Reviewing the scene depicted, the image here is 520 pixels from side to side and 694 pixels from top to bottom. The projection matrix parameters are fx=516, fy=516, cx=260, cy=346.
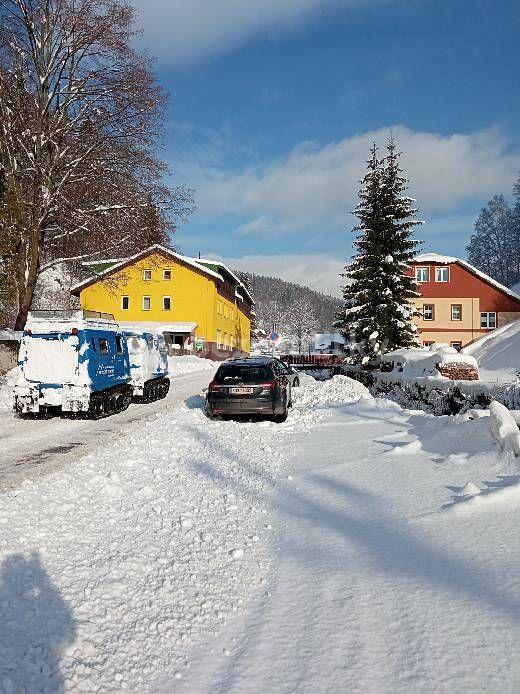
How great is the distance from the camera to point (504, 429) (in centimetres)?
642

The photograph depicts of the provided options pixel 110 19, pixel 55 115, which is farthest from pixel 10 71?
pixel 110 19

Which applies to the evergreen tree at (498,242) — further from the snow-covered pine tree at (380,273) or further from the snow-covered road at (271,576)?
the snow-covered road at (271,576)

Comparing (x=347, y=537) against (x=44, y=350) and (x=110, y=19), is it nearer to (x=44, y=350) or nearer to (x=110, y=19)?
(x=44, y=350)

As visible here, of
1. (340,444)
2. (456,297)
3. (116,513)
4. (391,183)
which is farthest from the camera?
(456,297)

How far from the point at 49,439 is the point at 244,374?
4.56m

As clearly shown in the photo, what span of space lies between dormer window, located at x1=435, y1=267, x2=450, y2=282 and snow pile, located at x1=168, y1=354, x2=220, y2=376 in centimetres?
2312

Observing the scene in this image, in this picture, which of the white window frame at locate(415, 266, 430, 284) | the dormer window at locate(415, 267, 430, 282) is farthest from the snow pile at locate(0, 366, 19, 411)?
the dormer window at locate(415, 267, 430, 282)

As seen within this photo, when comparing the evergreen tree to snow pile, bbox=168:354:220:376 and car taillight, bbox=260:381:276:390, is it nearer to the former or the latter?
snow pile, bbox=168:354:220:376

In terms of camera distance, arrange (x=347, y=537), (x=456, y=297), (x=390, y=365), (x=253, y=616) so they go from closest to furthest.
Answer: (x=253, y=616)
(x=347, y=537)
(x=390, y=365)
(x=456, y=297)

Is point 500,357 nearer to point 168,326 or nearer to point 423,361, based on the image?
point 423,361

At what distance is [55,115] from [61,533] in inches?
766

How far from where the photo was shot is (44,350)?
44.0 ft

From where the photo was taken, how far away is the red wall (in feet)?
159

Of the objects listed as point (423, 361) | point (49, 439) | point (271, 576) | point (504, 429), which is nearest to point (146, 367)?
point (49, 439)
